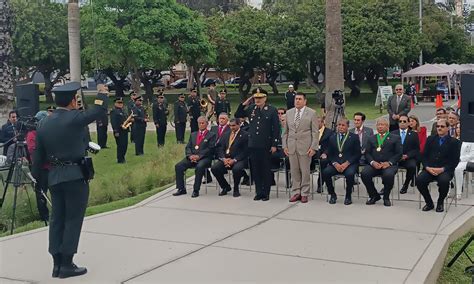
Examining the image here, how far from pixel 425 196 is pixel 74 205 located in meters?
5.31

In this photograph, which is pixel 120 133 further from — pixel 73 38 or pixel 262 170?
pixel 262 170

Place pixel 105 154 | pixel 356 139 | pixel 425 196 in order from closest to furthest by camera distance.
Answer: pixel 425 196 < pixel 356 139 < pixel 105 154

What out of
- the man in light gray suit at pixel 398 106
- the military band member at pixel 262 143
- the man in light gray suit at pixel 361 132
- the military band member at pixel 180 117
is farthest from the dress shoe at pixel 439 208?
the military band member at pixel 180 117

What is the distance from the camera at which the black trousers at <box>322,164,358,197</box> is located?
32.3 ft

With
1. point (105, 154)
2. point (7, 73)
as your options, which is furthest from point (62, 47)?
point (105, 154)

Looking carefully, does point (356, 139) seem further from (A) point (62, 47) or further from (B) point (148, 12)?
(A) point (62, 47)

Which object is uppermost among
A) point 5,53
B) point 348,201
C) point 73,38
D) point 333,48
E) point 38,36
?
point 38,36

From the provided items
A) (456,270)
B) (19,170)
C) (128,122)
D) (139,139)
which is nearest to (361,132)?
(456,270)

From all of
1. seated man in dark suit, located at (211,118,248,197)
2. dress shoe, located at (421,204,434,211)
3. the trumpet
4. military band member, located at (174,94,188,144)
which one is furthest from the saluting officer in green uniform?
military band member, located at (174,94,188,144)

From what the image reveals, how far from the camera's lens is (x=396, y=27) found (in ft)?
128

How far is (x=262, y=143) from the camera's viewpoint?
10320 millimetres

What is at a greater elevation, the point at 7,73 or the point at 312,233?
the point at 7,73

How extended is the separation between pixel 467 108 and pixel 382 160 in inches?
76.7

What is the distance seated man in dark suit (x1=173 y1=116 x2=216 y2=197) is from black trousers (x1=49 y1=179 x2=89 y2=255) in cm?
441
